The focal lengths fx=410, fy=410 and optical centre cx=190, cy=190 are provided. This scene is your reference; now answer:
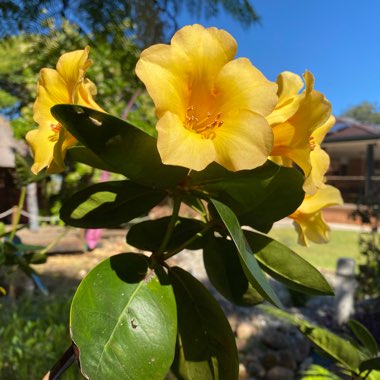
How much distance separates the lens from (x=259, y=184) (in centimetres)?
48

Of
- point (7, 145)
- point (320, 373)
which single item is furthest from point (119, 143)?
point (7, 145)

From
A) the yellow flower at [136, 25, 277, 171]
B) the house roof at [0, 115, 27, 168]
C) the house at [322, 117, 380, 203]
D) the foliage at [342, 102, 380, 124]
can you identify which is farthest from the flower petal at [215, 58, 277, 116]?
the foliage at [342, 102, 380, 124]

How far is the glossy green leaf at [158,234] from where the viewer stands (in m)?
0.57

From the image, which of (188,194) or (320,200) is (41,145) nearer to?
(188,194)

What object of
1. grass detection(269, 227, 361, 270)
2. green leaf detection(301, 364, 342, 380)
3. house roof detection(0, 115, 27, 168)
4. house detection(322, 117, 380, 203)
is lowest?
green leaf detection(301, 364, 342, 380)

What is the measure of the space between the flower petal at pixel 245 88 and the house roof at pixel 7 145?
5501 millimetres

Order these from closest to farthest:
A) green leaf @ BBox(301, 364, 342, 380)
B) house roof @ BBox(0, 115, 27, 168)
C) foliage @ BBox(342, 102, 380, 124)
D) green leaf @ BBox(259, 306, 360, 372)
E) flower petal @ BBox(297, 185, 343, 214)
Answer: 1. flower petal @ BBox(297, 185, 343, 214)
2. green leaf @ BBox(259, 306, 360, 372)
3. green leaf @ BBox(301, 364, 342, 380)
4. house roof @ BBox(0, 115, 27, 168)
5. foliage @ BBox(342, 102, 380, 124)

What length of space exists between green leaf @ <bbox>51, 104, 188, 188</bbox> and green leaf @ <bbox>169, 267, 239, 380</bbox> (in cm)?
15

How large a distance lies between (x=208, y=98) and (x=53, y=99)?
198 mm

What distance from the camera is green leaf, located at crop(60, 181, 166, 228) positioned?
51cm

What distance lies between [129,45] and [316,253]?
591 cm

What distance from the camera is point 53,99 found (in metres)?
0.52

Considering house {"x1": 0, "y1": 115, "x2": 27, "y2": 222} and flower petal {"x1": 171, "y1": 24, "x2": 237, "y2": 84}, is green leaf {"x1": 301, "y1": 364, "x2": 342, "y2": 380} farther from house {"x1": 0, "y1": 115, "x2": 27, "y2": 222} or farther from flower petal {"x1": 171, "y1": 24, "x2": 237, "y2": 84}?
house {"x1": 0, "y1": 115, "x2": 27, "y2": 222}

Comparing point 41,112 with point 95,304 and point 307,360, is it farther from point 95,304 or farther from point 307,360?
point 307,360
